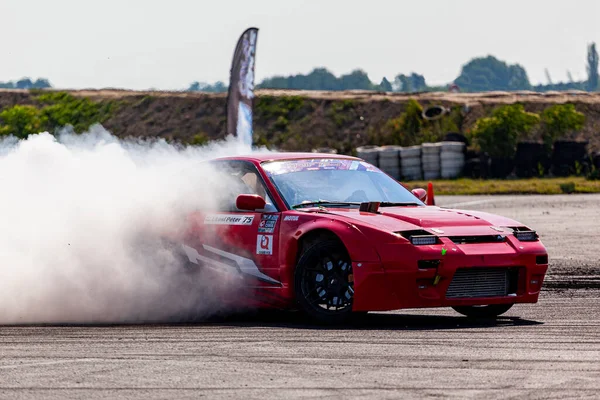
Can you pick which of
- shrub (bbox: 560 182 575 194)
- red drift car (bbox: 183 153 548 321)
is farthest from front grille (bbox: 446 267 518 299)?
shrub (bbox: 560 182 575 194)

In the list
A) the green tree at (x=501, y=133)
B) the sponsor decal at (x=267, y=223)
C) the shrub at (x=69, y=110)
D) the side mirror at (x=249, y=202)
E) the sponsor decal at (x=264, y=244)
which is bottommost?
the sponsor decal at (x=264, y=244)

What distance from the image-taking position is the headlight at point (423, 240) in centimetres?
845

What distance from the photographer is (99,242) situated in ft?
34.2

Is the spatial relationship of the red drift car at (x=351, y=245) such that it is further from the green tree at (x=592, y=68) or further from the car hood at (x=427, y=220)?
the green tree at (x=592, y=68)

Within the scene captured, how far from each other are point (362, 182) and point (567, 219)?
12898 millimetres

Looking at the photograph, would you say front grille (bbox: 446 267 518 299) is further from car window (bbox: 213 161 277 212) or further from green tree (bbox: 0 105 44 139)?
green tree (bbox: 0 105 44 139)

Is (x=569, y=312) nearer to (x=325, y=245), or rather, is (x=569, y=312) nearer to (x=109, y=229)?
(x=325, y=245)

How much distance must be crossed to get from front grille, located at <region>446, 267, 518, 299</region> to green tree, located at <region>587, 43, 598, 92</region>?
161 metres

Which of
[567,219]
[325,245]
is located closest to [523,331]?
[325,245]

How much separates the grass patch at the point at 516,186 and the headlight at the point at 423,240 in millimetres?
23901

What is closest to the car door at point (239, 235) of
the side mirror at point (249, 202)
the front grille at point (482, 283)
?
the side mirror at point (249, 202)

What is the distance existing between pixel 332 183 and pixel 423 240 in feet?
4.53

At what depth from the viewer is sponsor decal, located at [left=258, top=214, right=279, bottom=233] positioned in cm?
922

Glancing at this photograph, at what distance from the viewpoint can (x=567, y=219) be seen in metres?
21.8
